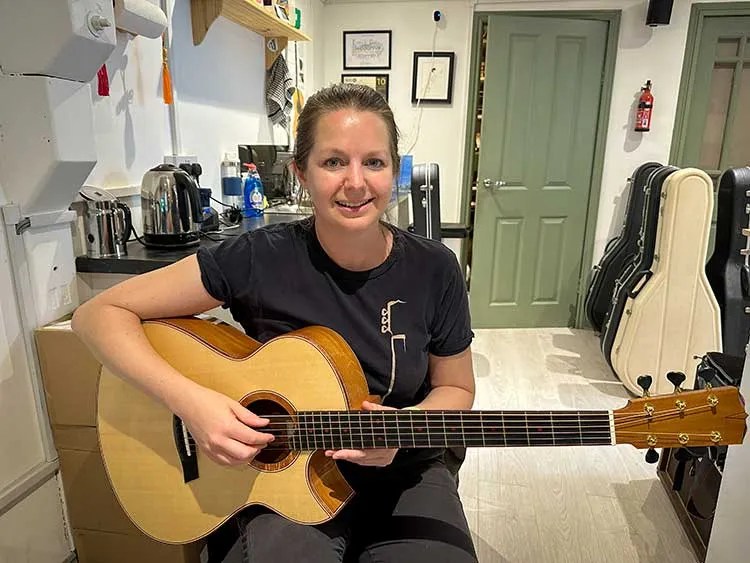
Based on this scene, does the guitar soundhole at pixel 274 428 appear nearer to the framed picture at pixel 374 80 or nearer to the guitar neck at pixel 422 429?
Result: the guitar neck at pixel 422 429

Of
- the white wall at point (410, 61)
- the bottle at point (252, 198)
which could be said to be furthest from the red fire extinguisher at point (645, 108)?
the bottle at point (252, 198)

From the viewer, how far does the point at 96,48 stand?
1.28 m

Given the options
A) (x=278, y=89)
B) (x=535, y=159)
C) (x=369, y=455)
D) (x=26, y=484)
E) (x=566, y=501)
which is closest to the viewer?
(x=369, y=455)

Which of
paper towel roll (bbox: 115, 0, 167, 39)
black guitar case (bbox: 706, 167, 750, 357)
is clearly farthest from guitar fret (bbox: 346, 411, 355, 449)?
black guitar case (bbox: 706, 167, 750, 357)

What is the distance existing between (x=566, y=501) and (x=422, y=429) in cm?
126

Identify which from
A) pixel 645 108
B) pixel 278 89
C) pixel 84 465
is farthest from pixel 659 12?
pixel 84 465

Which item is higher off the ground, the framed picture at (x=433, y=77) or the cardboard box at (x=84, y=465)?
the framed picture at (x=433, y=77)

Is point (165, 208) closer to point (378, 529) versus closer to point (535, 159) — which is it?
point (378, 529)

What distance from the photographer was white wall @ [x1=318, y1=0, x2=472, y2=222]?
356 centimetres

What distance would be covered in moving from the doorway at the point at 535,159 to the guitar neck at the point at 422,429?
2.82 meters

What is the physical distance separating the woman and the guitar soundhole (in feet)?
0.11

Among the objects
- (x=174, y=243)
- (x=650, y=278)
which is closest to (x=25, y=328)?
(x=174, y=243)

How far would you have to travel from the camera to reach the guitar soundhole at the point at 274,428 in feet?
3.30

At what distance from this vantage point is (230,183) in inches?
97.0
